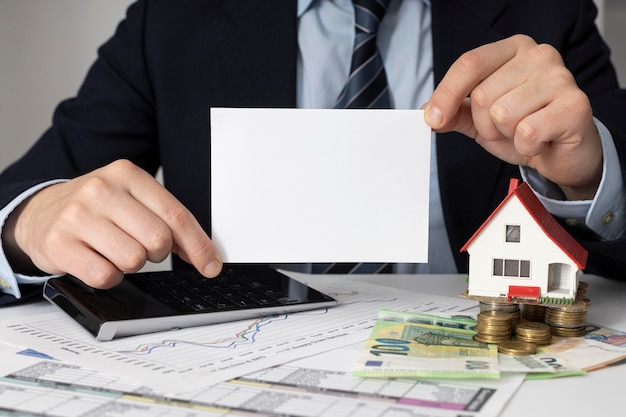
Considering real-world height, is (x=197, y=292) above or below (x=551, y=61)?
below

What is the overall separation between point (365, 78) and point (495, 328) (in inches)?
27.5

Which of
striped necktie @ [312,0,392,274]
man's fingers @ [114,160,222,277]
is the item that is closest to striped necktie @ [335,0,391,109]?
striped necktie @ [312,0,392,274]

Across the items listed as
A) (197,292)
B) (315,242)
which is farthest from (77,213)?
(315,242)

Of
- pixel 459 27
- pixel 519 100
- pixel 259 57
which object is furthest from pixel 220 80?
pixel 519 100

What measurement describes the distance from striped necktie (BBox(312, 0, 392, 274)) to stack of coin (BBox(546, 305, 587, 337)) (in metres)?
0.55

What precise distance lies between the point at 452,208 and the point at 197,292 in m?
0.58

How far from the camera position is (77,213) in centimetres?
87

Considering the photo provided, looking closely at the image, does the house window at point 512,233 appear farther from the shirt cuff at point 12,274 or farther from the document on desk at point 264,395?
the shirt cuff at point 12,274

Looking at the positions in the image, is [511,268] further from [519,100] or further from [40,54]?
[40,54]

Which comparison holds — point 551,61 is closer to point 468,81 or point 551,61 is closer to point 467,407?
point 468,81

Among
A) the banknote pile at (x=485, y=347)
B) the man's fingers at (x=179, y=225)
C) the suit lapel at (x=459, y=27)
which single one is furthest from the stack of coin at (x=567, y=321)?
the suit lapel at (x=459, y=27)

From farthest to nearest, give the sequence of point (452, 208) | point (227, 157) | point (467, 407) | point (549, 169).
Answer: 1. point (452, 208)
2. point (549, 169)
3. point (227, 157)
4. point (467, 407)

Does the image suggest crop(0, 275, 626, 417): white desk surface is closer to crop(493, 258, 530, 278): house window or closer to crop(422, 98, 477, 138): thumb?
crop(493, 258, 530, 278): house window

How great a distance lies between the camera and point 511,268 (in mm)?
792
